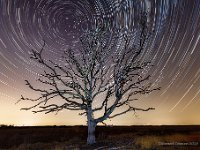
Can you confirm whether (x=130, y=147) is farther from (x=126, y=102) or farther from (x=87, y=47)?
(x=87, y=47)

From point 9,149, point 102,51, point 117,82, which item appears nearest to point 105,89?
point 117,82

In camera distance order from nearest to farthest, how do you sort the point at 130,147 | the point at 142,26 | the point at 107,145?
the point at 130,147, the point at 107,145, the point at 142,26

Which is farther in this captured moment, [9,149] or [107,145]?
[9,149]

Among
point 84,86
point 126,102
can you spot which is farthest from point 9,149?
point 126,102

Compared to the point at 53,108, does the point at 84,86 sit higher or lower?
higher

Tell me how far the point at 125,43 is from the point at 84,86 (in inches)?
178

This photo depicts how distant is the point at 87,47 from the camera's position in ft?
91.0

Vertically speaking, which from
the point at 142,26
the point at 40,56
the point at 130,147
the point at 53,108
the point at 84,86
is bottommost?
the point at 130,147

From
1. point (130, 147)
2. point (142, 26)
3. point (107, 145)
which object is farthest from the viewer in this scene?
point (142, 26)

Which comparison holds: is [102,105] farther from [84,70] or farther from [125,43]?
[125,43]

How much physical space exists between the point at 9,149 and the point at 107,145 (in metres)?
8.18

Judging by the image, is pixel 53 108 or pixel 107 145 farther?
pixel 53 108

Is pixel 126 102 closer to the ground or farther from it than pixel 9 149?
farther from it

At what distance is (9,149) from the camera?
2748cm
